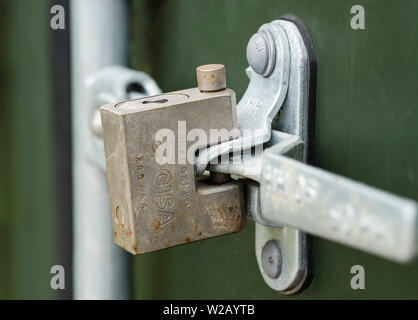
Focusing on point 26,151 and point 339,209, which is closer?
A: point 339,209

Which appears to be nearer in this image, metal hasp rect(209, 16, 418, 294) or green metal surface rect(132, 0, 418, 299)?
metal hasp rect(209, 16, 418, 294)

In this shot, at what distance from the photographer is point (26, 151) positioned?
155cm

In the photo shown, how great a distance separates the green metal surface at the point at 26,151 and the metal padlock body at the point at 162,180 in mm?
751

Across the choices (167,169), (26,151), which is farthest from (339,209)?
(26,151)

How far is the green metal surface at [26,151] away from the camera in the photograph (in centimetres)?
147

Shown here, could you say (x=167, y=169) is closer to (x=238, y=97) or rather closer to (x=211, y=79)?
(x=211, y=79)

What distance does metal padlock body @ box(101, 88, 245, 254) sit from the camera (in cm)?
72

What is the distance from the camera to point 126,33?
1.19m

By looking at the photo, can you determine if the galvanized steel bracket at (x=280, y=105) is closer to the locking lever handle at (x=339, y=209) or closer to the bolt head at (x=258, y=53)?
the bolt head at (x=258, y=53)

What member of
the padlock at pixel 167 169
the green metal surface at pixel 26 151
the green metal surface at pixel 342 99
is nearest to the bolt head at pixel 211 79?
the padlock at pixel 167 169

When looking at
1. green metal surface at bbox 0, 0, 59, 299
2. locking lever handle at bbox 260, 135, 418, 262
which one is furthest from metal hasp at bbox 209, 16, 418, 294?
green metal surface at bbox 0, 0, 59, 299

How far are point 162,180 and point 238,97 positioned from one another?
0.24 metres

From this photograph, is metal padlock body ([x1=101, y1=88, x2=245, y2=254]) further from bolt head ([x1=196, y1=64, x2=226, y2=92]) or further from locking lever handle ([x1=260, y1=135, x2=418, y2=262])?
locking lever handle ([x1=260, y1=135, x2=418, y2=262])

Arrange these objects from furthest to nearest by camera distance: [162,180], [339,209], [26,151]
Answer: [26,151] → [162,180] → [339,209]
